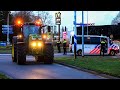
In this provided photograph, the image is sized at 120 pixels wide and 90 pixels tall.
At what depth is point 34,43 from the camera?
2873cm

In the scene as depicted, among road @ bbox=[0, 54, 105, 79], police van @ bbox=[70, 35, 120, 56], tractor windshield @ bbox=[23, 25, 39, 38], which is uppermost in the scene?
tractor windshield @ bbox=[23, 25, 39, 38]

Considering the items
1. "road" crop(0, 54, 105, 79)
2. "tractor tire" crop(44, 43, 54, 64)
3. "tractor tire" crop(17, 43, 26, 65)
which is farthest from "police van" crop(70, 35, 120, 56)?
"road" crop(0, 54, 105, 79)

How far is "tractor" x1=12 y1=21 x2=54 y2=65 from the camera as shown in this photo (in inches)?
1096

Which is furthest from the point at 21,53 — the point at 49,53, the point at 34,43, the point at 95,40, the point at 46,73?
the point at 95,40

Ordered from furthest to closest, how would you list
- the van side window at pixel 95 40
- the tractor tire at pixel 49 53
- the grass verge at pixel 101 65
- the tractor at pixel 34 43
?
the van side window at pixel 95 40 → the tractor tire at pixel 49 53 → the tractor at pixel 34 43 → the grass verge at pixel 101 65

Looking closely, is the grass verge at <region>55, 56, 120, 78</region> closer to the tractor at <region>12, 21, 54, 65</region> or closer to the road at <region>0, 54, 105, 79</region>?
the road at <region>0, 54, 105, 79</region>

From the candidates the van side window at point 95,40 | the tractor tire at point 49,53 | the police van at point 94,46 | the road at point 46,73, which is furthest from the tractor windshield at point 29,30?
the van side window at point 95,40

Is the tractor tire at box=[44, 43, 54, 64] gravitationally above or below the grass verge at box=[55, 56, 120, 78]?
above

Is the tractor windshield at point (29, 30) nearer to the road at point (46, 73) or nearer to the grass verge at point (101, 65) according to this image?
the grass verge at point (101, 65)

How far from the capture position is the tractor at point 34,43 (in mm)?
27844
